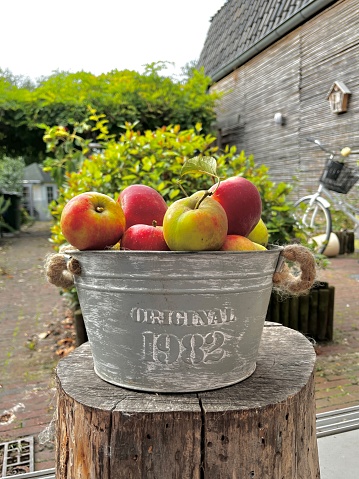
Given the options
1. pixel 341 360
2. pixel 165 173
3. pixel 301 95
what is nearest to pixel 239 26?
pixel 301 95

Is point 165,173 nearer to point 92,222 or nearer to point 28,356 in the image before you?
point 28,356

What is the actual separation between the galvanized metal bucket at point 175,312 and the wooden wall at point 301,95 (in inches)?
281

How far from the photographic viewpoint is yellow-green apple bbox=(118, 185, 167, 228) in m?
1.30

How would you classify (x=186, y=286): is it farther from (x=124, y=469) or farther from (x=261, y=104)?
(x=261, y=104)

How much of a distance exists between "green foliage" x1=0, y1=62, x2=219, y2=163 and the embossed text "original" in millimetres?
9176

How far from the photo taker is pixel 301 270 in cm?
140

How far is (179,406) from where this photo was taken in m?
1.17

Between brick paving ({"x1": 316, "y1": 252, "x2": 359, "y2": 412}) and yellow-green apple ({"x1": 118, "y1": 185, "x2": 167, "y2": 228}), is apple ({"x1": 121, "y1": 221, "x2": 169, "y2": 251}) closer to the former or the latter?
yellow-green apple ({"x1": 118, "y1": 185, "x2": 167, "y2": 228})

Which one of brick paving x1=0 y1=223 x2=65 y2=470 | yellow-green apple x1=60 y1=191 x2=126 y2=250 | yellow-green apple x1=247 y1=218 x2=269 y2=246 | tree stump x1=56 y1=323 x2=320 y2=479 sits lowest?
brick paving x1=0 y1=223 x2=65 y2=470

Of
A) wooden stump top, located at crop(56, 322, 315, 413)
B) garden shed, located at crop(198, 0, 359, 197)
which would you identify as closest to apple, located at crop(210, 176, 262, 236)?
wooden stump top, located at crop(56, 322, 315, 413)

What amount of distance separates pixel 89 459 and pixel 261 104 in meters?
10.3

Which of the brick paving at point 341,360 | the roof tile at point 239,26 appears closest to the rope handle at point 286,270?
the brick paving at point 341,360

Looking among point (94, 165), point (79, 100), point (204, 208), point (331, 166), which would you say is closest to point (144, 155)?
point (94, 165)

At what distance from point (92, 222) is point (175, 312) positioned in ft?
1.02
